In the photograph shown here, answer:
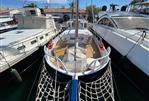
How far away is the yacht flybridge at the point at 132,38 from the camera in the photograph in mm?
5527

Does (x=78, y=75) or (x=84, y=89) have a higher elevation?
(x=78, y=75)

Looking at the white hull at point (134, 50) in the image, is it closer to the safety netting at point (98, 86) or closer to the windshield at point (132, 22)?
the safety netting at point (98, 86)

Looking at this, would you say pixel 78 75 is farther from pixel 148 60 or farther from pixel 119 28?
pixel 119 28

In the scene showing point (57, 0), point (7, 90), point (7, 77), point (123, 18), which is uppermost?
A: point (57, 0)

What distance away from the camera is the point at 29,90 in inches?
257

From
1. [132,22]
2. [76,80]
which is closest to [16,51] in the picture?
[76,80]

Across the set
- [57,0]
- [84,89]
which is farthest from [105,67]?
[57,0]

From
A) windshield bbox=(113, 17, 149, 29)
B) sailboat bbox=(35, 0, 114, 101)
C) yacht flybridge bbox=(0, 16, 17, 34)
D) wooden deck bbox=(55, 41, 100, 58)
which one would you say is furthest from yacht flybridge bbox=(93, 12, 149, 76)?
→ yacht flybridge bbox=(0, 16, 17, 34)

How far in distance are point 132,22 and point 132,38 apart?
248 cm

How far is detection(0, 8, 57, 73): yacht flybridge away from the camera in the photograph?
6.83m

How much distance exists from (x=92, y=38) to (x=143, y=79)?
155 inches

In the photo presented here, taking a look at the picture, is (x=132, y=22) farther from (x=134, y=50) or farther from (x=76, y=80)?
(x=76, y=80)

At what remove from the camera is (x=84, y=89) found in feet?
16.3

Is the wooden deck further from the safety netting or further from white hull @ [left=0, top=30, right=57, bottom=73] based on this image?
the safety netting
